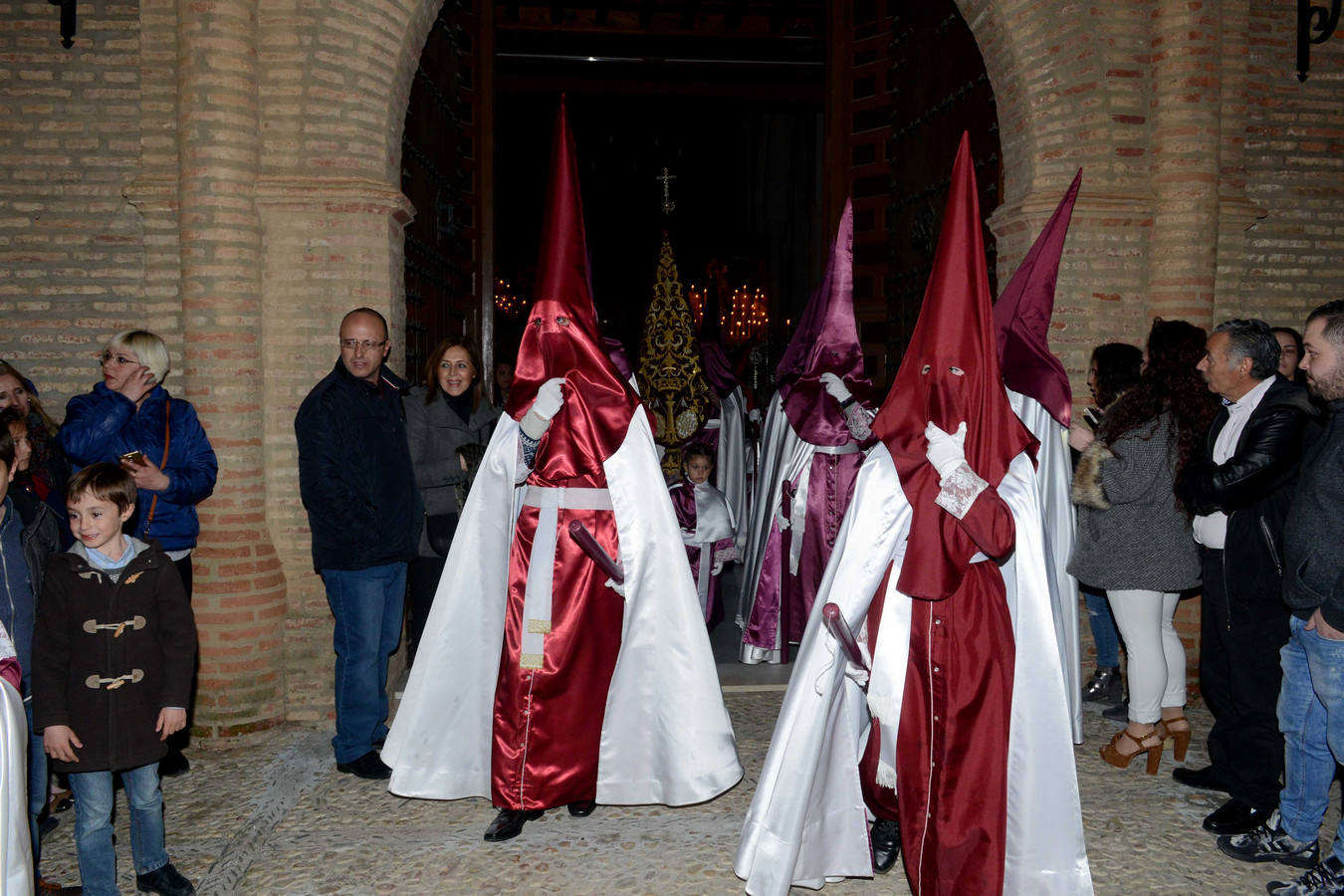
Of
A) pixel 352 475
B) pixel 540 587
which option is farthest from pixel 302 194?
pixel 540 587

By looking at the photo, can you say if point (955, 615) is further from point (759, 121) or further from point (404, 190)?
point (759, 121)

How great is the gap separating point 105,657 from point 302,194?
9.91 feet

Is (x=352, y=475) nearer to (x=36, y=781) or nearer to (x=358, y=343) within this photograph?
(x=358, y=343)

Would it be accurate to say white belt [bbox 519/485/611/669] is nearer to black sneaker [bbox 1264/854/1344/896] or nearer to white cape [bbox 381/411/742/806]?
white cape [bbox 381/411/742/806]

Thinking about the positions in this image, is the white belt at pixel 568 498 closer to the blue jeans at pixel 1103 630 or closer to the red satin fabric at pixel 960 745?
the red satin fabric at pixel 960 745

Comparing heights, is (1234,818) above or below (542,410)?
below

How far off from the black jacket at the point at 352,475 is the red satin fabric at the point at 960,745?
2487 millimetres

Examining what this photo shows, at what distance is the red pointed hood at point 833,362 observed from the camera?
20.3ft

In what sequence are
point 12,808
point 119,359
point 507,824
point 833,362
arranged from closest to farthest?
point 12,808
point 507,824
point 119,359
point 833,362

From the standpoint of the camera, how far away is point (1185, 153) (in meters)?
5.84

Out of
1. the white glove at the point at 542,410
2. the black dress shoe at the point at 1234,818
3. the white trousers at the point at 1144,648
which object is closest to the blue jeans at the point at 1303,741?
the black dress shoe at the point at 1234,818

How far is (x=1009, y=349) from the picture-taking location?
4453 mm

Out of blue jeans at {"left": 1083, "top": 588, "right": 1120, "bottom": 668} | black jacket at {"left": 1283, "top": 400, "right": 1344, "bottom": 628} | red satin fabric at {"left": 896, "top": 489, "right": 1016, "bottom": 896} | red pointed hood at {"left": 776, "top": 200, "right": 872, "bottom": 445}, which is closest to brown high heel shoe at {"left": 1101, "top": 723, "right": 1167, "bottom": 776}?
blue jeans at {"left": 1083, "top": 588, "right": 1120, "bottom": 668}

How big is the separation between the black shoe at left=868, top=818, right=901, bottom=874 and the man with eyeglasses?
7.48 ft
